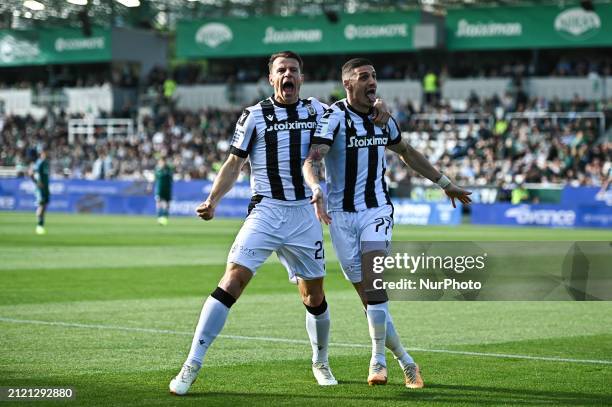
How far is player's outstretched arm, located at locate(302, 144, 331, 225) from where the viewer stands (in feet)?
26.3

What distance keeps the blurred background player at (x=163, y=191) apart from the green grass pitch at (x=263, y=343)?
56.5 ft

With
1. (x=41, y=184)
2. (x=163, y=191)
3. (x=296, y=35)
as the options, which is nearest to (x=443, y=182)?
(x=41, y=184)

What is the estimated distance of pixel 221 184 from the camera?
8.44m

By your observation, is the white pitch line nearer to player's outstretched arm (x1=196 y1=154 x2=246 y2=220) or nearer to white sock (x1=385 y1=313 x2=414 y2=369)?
white sock (x1=385 y1=313 x2=414 y2=369)

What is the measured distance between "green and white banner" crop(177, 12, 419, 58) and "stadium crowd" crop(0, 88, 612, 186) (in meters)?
4.10

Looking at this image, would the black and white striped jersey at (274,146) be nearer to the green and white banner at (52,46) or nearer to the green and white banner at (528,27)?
the green and white banner at (528,27)

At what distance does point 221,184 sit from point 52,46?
195ft

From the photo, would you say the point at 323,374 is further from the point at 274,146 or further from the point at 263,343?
the point at 263,343

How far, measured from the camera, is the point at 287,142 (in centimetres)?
863

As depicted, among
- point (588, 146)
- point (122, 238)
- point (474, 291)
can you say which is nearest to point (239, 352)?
point (474, 291)

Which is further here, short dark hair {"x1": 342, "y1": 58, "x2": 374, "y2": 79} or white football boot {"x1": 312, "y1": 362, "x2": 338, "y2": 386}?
short dark hair {"x1": 342, "y1": 58, "x2": 374, "y2": 79}

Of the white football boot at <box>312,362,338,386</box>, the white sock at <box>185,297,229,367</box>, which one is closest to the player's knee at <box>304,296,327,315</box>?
the white football boot at <box>312,362,338,386</box>

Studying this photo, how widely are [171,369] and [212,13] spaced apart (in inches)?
2074

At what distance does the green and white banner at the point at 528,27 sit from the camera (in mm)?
48875
